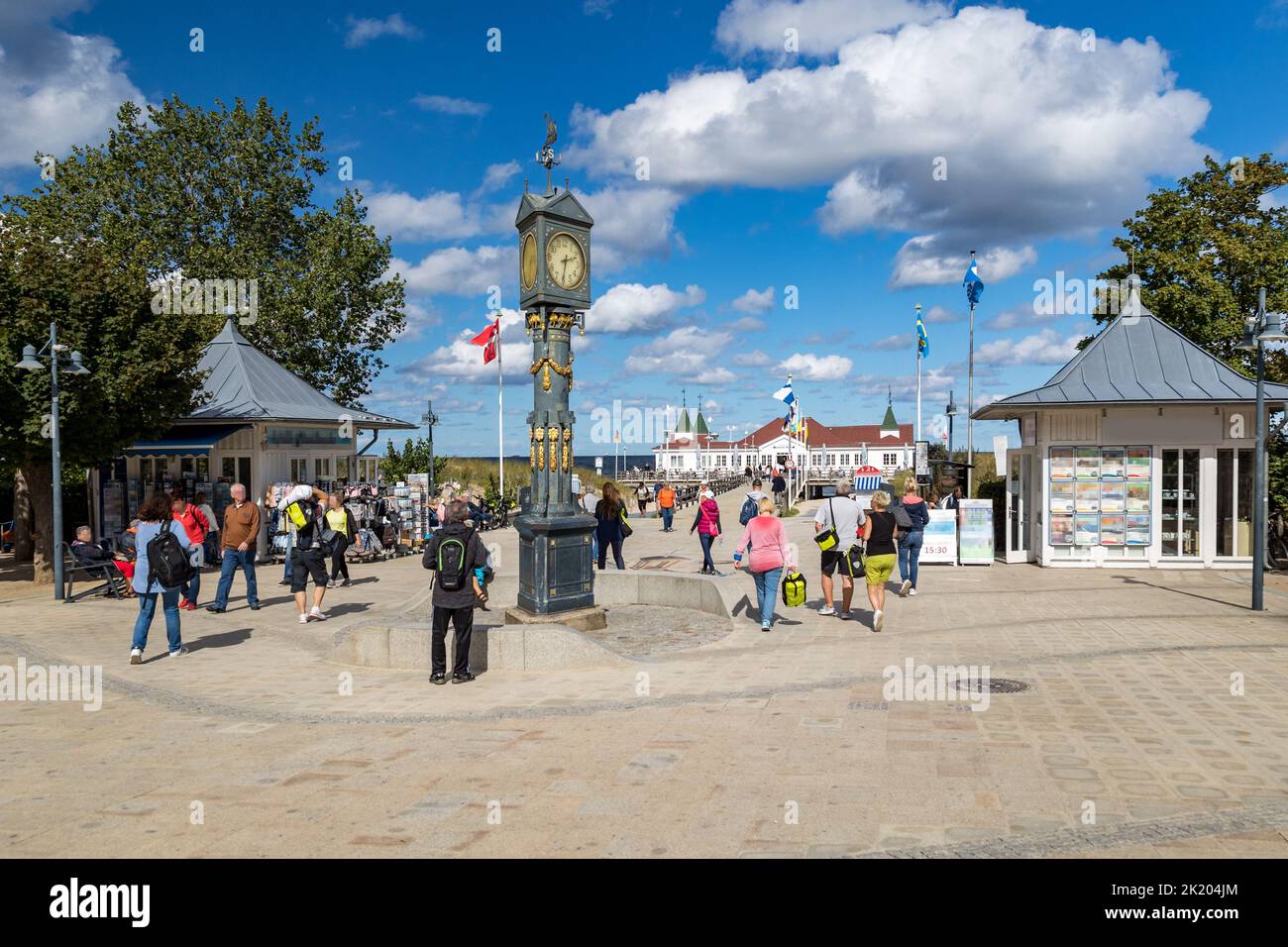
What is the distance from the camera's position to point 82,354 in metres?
16.6

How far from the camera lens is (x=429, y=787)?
568 cm

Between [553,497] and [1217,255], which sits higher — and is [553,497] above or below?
below

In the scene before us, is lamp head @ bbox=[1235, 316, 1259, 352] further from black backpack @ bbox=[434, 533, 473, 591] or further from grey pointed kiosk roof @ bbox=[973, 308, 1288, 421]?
black backpack @ bbox=[434, 533, 473, 591]

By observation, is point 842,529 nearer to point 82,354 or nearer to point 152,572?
point 152,572

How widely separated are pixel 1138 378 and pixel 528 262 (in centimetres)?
1380

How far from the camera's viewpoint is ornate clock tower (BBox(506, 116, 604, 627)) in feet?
34.5

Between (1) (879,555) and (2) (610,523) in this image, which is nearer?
(1) (879,555)

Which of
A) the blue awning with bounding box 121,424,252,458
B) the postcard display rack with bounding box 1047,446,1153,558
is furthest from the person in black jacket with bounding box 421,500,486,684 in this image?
the postcard display rack with bounding box 1047,446,1153,558

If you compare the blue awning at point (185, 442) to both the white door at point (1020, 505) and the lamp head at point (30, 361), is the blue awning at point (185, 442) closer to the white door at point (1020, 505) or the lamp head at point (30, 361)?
the lamp head at point (30, 361)

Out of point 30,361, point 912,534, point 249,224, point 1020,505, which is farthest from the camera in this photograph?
point 249,224

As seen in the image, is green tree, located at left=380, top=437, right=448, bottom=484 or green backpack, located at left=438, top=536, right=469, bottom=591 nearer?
green backpack, located at left=438, top=536, right=469, bottom=591

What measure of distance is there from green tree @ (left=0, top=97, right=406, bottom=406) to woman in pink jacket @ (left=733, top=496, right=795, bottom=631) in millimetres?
24591

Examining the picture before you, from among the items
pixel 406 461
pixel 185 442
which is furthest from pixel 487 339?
pixel 185 442
